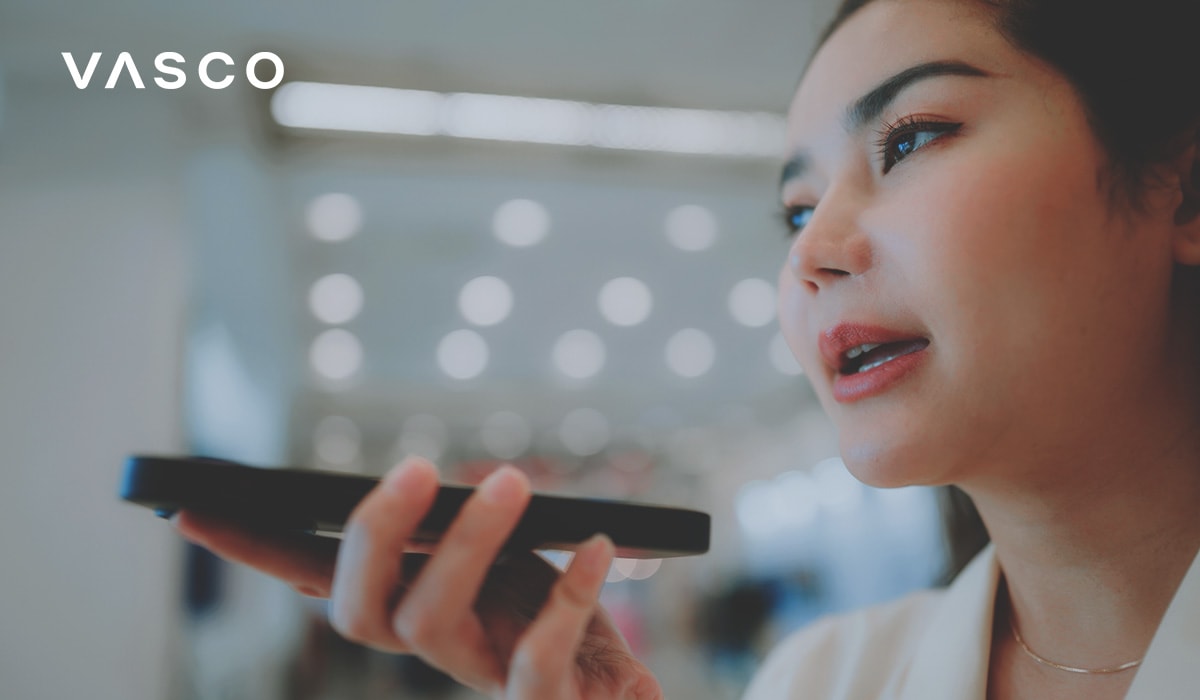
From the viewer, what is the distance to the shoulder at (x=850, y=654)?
2.71 ft

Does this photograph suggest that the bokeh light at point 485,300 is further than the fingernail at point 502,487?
Yes

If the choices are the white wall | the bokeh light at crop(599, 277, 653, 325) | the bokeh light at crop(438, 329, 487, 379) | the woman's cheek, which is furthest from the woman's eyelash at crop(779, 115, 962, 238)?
the bokeh light at crop(438, 329, 487, 379)

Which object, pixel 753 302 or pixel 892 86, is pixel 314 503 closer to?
pixel 892 86

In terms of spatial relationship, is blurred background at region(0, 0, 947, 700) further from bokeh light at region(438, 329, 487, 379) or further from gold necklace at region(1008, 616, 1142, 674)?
gold necklace at region(1008, 616, 1142, 674)

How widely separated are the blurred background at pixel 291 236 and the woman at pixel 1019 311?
0.34 meters

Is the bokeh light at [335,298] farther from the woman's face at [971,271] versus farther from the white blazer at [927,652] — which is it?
the woman's face at [971,271]

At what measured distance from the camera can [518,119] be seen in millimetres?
2531

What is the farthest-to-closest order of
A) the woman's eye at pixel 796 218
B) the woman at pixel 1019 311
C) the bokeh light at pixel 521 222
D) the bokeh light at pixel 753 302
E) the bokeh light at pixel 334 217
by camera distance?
1. the bokeh light at pixel 753 302
2. the bokeh light at pixel 521 222
3. the bokeh light at pixel 334 217
4. the woman's eye at pixel 796 218
5. the woman at pixel 1019 311

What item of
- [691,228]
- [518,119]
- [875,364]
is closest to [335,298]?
[691,228]

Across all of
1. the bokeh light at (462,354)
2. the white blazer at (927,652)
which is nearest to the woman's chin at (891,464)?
the white blazer at (927,652)

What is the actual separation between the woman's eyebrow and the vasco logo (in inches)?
77.1

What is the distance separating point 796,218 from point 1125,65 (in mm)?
299

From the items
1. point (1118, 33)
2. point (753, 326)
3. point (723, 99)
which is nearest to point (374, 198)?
point (723, 99)

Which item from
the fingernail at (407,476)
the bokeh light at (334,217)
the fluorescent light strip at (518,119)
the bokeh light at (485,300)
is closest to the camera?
the fingernail at (407,476)
